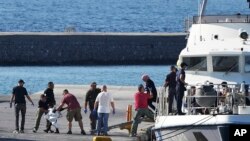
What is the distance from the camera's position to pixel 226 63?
3481 centimetres

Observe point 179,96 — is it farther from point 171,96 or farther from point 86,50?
point 86,50

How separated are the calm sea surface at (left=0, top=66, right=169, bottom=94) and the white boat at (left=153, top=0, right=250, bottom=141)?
26.4 meters

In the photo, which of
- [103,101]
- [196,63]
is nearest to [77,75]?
[103,101]

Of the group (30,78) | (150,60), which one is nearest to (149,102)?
(30,78)

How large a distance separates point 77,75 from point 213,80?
38.4m

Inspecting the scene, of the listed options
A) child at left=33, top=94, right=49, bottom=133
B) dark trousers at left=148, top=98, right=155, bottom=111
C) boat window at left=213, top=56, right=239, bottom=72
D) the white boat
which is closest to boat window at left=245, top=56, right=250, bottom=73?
the white boat

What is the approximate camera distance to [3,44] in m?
82.1

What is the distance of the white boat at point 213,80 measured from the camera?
31.1 metres

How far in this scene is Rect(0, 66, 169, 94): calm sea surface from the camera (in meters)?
67.6

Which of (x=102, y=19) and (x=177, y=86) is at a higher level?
(x=102, y=19)

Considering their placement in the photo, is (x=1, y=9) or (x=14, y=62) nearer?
(x=14, y=62)

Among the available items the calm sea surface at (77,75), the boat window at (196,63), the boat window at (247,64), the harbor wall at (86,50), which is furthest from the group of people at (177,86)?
the harbor wall at (86,50)

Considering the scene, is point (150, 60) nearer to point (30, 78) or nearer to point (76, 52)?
point (76, 52)

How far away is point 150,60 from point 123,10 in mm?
113032
